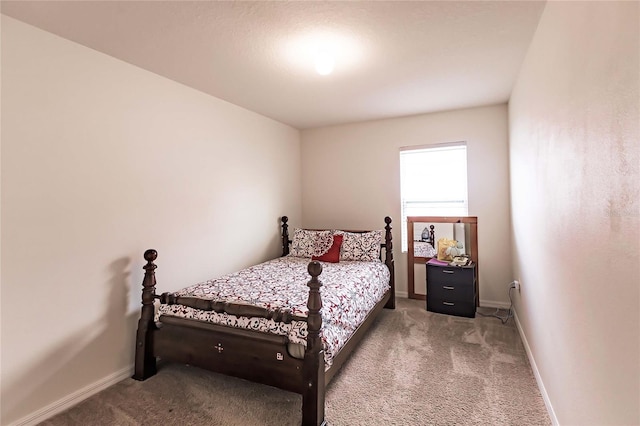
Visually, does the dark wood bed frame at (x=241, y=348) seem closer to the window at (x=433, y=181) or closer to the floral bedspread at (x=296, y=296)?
the floral bedspread at (x=296, y=296)

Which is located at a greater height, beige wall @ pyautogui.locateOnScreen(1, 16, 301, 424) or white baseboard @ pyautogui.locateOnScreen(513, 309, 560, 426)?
beige wall @ pyautogui.locateOnScreen(1, 16, 301, 424)

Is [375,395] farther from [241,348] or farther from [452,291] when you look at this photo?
[452,291]

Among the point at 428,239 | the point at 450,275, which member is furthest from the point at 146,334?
the point at 428,239

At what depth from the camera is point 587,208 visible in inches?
48.5

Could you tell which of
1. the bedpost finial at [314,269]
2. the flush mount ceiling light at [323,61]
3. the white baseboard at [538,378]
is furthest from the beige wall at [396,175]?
the bedpost finial at [314,269]

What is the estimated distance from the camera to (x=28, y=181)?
6.39 ft

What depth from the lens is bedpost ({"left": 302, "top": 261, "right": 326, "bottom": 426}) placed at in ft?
6.00

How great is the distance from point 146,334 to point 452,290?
300 cm

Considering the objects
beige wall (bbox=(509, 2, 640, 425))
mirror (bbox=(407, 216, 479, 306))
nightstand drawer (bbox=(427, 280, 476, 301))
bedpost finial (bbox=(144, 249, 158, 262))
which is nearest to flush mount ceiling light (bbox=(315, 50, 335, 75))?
beige wall (bbox=(509, 2, 640, 425))

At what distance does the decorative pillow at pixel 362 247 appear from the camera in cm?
378

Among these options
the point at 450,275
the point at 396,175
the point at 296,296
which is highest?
the point at 396,175

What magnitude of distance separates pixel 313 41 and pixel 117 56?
4.88 ft


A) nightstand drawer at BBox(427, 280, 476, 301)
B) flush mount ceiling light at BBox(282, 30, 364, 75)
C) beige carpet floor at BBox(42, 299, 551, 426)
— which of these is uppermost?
flush mount ceiling light at BBox(282, 30, 364, 75)

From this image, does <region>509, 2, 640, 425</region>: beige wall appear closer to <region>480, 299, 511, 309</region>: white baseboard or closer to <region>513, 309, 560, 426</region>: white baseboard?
<region>513, 309, 560, 426</region>: white baseboard
